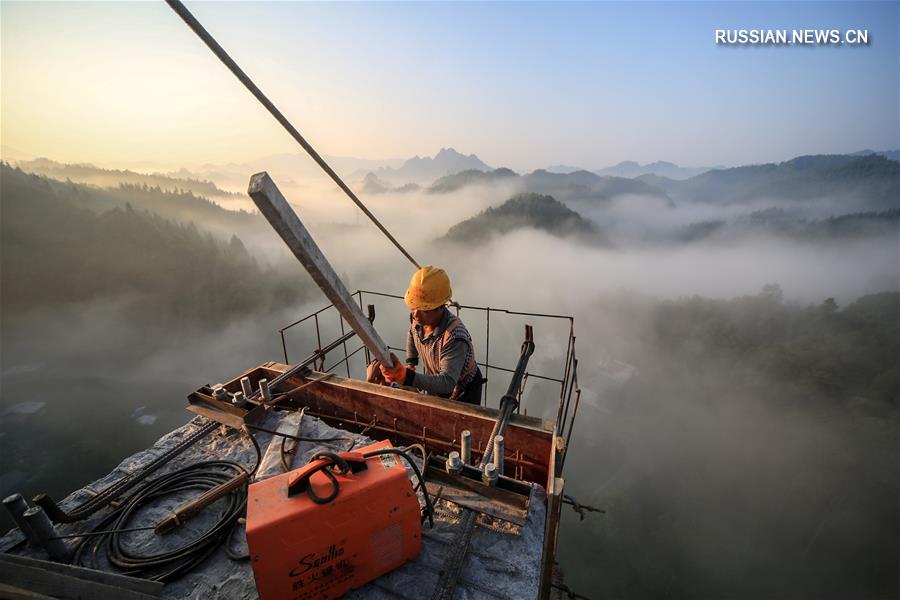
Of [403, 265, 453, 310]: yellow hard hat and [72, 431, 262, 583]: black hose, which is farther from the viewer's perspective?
[403, 265, 453, 310]: yellow hard hat

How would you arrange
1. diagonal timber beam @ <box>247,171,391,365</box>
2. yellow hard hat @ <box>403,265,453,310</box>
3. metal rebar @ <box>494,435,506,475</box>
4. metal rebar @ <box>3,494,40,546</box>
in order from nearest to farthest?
diagonal timber beam @ <box>247,171,391,365</box> < metal rebar @ <box>3,494,40,546</box> < metal rebar @ <box>494,435,506,475</box> < yellow hard hat @ <box>403,265,453,310</box>

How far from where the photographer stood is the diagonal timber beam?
2.86m

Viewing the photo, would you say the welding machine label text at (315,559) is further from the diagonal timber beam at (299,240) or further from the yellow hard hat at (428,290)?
the yellow hard hat at (428,290)

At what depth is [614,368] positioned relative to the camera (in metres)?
136

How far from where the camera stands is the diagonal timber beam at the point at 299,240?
2.86 metres

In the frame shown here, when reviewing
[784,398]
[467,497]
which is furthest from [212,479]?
[784,398]

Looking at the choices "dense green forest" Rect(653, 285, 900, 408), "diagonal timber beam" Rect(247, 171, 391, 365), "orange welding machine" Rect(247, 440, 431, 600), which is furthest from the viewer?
"dense green forest" Rect(653, 285, 900, 408)

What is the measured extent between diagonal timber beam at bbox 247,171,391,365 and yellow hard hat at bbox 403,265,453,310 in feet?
3.91

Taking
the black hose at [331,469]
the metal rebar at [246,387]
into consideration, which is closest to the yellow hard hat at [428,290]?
the black hose at [331,469]

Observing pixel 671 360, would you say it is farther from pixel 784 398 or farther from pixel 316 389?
pixel 316 389

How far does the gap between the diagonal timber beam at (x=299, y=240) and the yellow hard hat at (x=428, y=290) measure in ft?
3.91

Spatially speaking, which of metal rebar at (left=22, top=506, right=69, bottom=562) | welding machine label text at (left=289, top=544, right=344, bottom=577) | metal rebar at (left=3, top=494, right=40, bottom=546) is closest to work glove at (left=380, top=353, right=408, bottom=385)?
welding machine label text at (left=289, top=544, right=344, bottom=577)

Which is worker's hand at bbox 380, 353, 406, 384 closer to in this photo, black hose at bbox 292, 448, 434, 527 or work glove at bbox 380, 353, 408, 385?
work glove at bbox 380, 353, 408, 385

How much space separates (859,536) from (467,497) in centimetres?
10032
